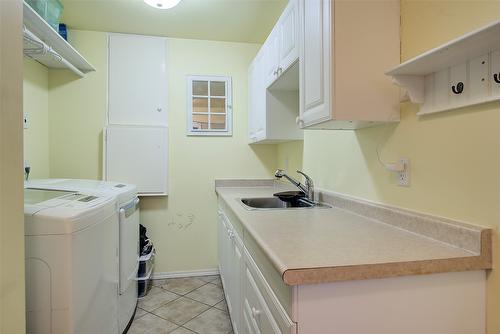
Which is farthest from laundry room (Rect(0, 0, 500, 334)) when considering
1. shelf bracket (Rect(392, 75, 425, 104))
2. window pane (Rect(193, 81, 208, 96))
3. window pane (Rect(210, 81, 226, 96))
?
window pane (Rect(210, 81, 226, 96))

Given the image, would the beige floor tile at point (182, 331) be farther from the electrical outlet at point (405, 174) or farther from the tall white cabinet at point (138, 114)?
the electrical outlet at point (405, 174)

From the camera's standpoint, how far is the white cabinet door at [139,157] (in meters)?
2.70

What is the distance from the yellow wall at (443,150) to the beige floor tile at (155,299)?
1.92 m

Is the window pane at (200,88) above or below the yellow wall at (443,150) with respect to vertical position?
above

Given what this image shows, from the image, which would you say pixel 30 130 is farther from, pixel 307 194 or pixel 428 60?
pixel 428 60

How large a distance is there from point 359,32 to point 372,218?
84 centimetres

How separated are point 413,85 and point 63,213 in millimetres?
1536

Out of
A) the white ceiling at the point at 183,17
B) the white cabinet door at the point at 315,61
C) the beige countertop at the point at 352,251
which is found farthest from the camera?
the white ceiling at the point at 183,17

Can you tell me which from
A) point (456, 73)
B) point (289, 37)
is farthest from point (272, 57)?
point (456, 73)

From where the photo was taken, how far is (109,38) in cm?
277

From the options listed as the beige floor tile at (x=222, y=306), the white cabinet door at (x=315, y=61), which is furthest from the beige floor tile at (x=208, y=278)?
the white cabinet door at (x=315, y=61)

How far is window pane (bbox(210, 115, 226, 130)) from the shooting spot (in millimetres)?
3002

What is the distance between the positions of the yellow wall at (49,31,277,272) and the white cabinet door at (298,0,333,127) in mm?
1662

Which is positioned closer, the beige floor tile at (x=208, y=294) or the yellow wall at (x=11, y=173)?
the yellow wall at (x=11, y=173)
